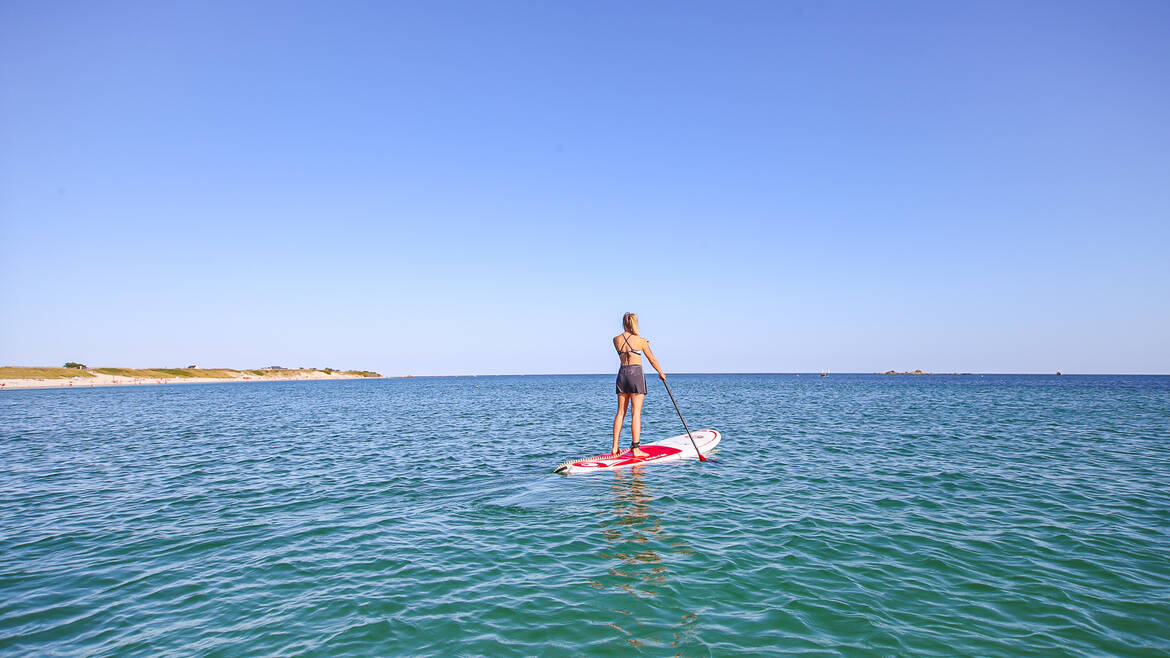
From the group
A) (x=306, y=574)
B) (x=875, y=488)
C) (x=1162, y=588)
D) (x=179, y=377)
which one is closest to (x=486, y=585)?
(x=306, y=574)

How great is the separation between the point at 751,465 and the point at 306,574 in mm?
12479

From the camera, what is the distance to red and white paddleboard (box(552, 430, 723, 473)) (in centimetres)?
1486

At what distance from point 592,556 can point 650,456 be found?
26.0 feet

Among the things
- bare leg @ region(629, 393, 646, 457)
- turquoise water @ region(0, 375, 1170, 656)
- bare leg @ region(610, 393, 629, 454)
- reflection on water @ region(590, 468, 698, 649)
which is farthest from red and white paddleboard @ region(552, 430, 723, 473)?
reflection on water @ region(590, 468, 698, 649)

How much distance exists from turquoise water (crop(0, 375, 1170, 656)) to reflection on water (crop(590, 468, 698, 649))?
48mm

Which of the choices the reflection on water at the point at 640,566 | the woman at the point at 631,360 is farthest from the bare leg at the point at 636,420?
the reflection on water at the point at 640,566

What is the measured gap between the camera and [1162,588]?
716 centimetres

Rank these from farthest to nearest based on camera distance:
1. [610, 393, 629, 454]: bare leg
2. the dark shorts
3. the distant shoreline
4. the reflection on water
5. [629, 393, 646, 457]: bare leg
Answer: the distant shoreline
[610, 393, 629, 454]: bare leg
[629, 393, 646, 457]: bare leg
the dark shorts
the reflection on water

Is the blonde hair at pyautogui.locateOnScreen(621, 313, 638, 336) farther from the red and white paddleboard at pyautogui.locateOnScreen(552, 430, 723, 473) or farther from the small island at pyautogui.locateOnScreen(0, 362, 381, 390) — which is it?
the small island at pyautogui.locateOnScreen(0, 362, 381, 390)

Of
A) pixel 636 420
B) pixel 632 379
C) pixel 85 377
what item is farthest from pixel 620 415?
pixel 85 377

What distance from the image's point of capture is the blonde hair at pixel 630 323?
1501cm

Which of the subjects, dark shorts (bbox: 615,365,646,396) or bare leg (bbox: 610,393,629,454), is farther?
bare leg (bbox: 610,393,629,454)

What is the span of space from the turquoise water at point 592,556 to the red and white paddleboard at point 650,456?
0.49 metres

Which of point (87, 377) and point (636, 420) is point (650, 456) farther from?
point (87, 377)
